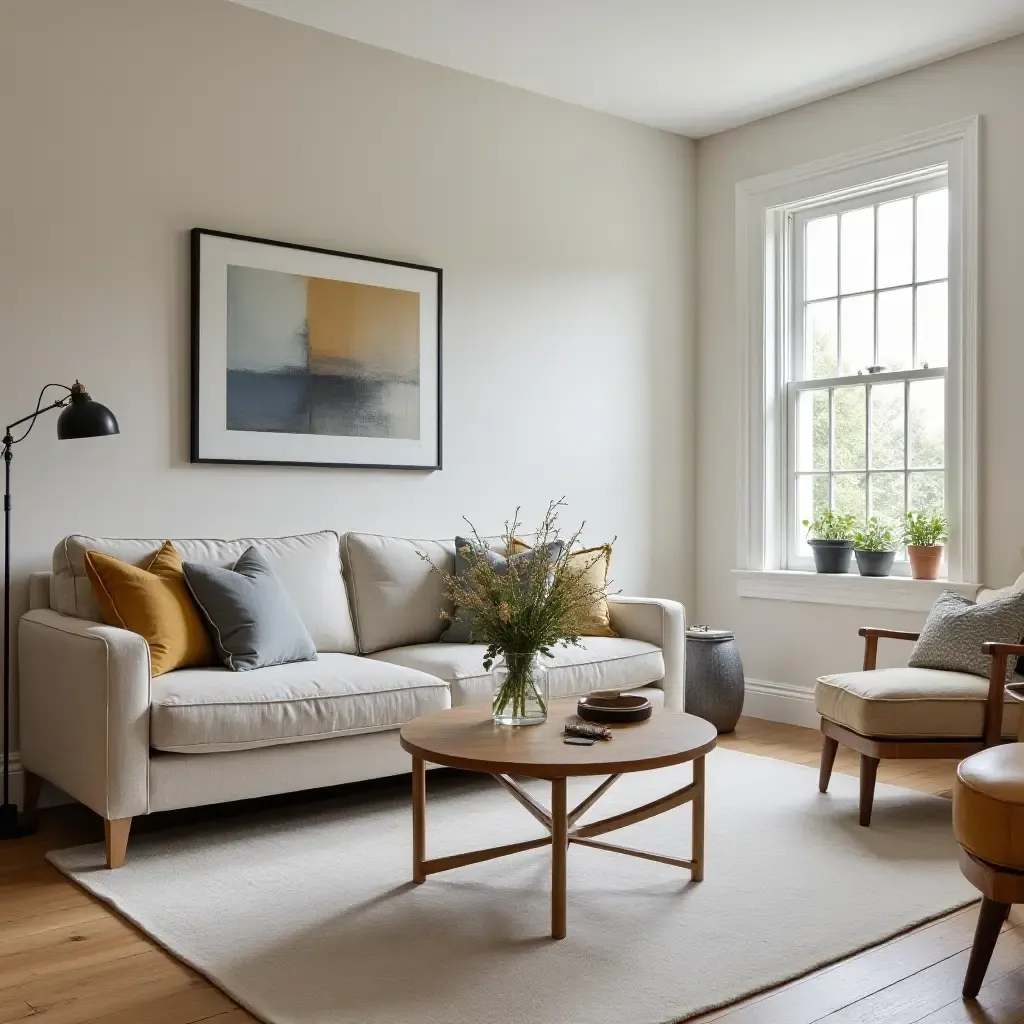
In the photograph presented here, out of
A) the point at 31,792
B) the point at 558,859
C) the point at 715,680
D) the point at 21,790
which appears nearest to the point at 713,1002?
the point at 558,859

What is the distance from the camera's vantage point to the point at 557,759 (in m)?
2.43

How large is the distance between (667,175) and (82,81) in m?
2.91

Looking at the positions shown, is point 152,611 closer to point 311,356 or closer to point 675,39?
point 311,356

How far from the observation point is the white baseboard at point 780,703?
16.4ft

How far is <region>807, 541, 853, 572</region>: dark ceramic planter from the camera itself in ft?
16.0

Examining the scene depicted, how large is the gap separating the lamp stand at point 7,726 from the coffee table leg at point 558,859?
179cm

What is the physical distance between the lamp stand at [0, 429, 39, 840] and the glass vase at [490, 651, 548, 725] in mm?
1574

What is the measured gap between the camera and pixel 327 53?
14.1ft

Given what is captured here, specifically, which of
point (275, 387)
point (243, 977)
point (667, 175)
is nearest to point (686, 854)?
point (243, 977)

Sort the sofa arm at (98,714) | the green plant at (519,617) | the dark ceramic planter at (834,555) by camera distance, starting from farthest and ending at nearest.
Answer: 1. the dark ceramic planter at (834,555)
2. the sofa arm at (98,714)
3. the green plant at (519,617)

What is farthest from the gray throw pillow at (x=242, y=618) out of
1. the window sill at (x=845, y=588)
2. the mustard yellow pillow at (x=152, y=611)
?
the window sill at (x=845, y=588)

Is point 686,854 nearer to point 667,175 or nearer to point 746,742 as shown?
point 746,742

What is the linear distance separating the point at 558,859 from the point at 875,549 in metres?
2.85

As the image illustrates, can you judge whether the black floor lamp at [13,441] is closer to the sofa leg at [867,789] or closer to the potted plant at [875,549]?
the sofa leg at [867,789]
